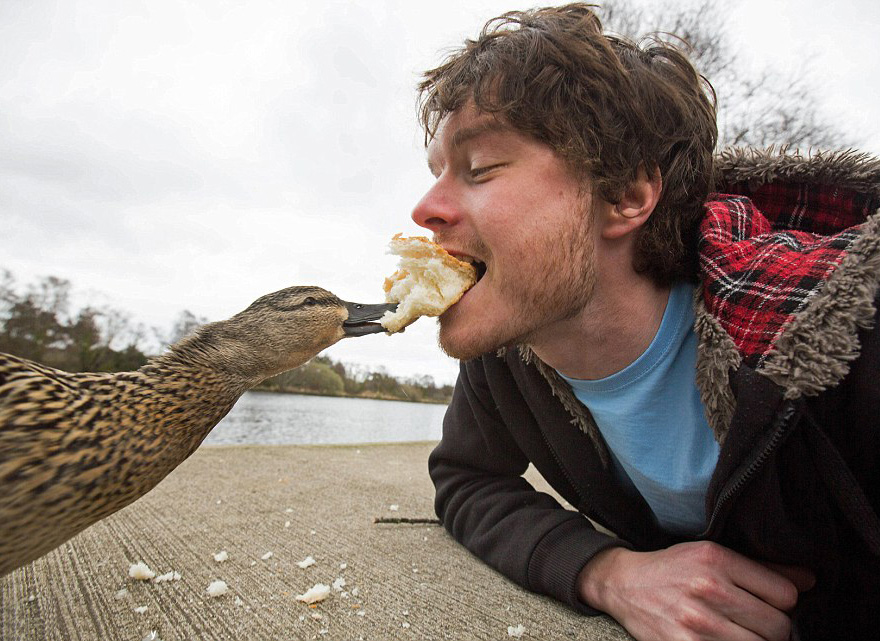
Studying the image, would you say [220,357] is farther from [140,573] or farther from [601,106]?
[601,106]

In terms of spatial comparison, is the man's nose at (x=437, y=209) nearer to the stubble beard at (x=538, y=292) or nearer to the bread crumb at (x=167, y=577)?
the stubble beard at (x=538, y=292)

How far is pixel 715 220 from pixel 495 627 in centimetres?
138

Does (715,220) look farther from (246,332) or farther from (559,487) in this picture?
(246,332)

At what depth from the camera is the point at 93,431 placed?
44.7 inches

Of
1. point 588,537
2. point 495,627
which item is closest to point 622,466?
point 588,537

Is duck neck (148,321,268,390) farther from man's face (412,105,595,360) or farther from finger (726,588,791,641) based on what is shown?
finger (726,588,791,641)

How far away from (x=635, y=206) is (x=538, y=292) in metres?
0.55

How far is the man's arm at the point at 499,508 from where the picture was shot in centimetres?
149

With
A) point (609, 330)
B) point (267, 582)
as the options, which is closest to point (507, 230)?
point (609, 330)

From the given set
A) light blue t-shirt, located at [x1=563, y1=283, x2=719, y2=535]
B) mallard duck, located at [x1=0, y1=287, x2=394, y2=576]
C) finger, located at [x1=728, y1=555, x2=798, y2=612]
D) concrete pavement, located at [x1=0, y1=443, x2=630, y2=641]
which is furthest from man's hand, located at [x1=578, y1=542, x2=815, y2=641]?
mallard duck, located at [x1=0, y1=287, x2=394, y2=576]

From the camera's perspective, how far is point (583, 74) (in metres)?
1.78

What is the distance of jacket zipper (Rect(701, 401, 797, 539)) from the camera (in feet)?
3.69

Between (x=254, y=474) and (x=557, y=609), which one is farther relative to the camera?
(x=254, y=474)

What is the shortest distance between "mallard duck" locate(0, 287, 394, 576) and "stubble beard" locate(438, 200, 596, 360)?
29.5 inches
